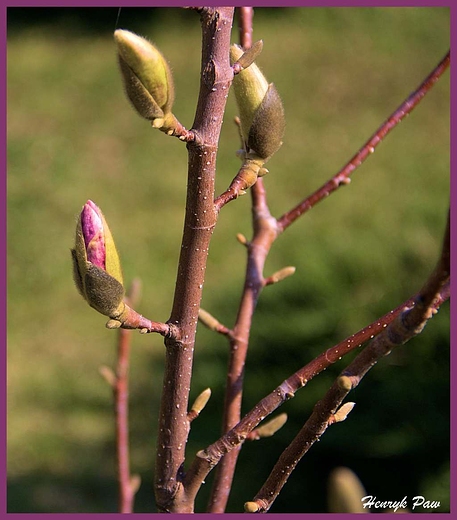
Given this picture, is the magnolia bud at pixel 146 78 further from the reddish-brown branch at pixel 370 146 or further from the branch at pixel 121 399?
the branch at pixel 121 399

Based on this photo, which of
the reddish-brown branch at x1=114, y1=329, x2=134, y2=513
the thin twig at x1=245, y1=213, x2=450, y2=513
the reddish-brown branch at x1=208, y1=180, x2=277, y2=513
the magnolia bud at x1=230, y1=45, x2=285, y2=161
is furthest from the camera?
the reddish-brown branch at x1=114, y1=329, x2=134, y2=513

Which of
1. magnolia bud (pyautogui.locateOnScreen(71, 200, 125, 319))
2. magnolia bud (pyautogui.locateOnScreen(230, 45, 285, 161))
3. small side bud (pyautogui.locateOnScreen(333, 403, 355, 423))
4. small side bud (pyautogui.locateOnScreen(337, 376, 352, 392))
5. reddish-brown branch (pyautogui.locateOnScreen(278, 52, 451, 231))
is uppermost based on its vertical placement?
reddish-brown branch (pyautogui.locateOnScreen(278, 52, 451, 231))

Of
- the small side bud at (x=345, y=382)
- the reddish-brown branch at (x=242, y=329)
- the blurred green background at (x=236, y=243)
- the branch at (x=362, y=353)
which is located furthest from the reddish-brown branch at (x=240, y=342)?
the blurred green background at (x=236, y=243)

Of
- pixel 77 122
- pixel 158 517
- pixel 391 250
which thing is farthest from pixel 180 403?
pixel 77 122

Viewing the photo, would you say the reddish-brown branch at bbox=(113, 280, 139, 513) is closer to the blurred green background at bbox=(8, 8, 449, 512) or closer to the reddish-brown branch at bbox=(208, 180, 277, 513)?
the reddish-brown branch at bbox=(208, 180, 277, 513)

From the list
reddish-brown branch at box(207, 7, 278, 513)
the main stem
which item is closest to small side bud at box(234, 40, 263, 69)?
the main stem

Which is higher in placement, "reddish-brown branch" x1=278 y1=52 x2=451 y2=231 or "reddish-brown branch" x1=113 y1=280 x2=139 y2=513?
"reddish-brown branch" x1=278 y1=52 x2=451 y2=231
